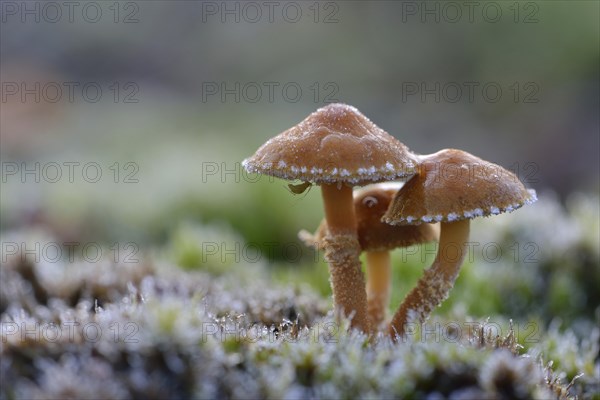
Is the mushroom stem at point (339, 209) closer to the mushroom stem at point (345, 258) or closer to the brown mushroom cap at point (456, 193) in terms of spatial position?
the mushroom stem at point (345, 258)

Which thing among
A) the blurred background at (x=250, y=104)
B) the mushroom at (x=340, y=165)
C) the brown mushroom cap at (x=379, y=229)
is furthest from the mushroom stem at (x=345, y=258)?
the blurred background at (x=250, y=104)

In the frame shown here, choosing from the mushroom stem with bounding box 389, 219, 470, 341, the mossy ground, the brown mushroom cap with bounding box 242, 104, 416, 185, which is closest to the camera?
the mossy ground

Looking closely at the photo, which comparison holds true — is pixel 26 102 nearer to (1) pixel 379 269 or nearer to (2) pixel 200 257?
(2) pixel 200 257

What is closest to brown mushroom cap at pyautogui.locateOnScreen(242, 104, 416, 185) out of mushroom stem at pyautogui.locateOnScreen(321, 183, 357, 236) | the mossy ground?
mushroom stem at pyautogui.locateOnScreen(321, 183, 357, 236)

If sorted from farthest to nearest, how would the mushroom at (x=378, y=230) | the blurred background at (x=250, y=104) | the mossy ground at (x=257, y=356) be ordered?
1. the blurred background at (x=250, y=104)
2. the mushroom at (x=378, y=230)
3. the mossy ground at (x=257, y=356)

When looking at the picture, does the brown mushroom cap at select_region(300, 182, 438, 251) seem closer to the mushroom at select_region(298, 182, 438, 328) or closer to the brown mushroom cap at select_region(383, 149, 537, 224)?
the mushroom at select_region(298, 182, 438, 328)

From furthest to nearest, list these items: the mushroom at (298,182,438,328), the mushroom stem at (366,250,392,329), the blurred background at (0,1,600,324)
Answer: the blurred background at (0,1,600,324) < the mushroom stem at (366,250,392,329) < the mushroom at (298,182,438,328)

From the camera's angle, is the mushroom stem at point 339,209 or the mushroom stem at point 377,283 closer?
the mushroom stem at point 339,209

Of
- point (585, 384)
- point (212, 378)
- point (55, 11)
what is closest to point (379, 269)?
point (585, 384)

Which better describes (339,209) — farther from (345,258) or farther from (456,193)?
(456,193)
